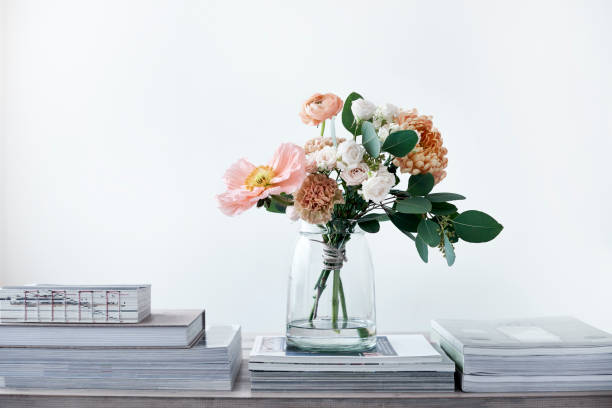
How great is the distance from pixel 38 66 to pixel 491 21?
47.4 inches

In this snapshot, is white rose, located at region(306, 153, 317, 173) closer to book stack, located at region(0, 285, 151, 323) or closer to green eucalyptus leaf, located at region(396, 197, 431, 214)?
green eucalyptus leaf, located at region(396, 197, 431, 214)

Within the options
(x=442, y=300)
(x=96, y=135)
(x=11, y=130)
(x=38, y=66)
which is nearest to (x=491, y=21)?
(x=442, y=300)

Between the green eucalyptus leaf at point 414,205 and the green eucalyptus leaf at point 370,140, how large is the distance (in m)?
0.10

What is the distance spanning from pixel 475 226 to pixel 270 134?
0.69m

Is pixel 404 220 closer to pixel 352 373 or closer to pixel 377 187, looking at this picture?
pixel 377 187

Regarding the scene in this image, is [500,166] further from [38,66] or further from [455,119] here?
[38,66]

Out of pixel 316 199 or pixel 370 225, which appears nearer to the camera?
pixel 316 199

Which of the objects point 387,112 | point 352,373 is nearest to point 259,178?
point 387,112

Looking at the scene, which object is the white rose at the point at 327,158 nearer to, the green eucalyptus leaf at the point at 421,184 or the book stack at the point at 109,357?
the green eucalyptus leaf at the point at 421,184

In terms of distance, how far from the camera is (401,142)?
87cm

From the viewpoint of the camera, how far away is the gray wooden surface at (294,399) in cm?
90

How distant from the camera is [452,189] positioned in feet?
4.79

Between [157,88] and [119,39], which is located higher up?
[119,39]

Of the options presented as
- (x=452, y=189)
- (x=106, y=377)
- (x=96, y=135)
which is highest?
(x=96, y=135)
